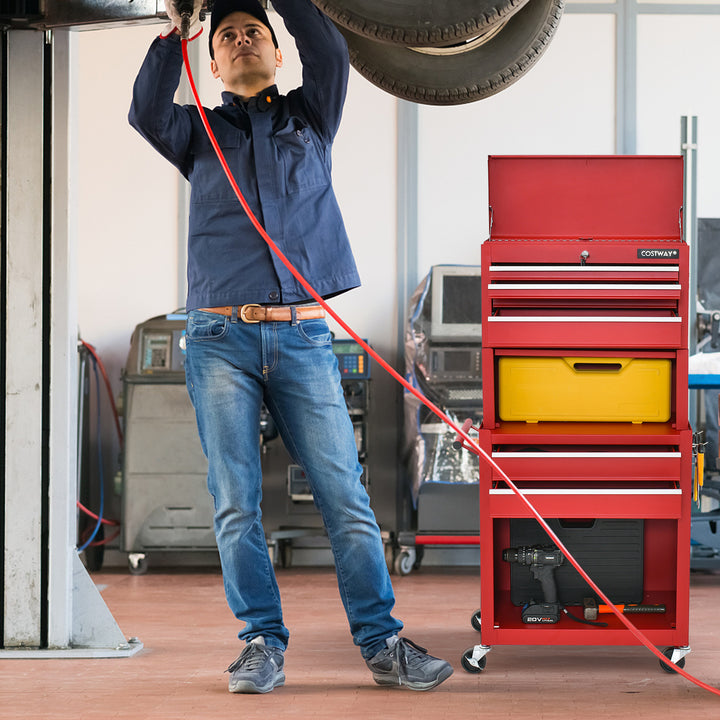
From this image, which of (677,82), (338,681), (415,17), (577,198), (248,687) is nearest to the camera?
(415,17)

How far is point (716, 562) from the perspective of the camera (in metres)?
4.12

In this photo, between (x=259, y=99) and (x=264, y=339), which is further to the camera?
(x=259, y=99)

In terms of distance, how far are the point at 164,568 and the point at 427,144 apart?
7.75 feet

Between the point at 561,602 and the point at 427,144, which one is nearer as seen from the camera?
the point at 561,602

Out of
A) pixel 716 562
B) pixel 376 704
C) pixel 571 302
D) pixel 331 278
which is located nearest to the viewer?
pixel 376 704

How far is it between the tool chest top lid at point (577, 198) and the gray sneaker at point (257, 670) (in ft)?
3.83

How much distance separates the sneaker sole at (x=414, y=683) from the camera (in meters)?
2.18

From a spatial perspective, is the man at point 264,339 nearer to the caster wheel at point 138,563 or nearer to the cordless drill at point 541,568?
the cordless drill at point 541,568

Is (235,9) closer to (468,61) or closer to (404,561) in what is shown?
(468,61)

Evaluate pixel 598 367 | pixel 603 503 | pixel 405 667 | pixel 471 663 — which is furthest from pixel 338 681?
pixel 598 367

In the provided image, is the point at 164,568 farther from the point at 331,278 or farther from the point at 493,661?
the point at 331,278

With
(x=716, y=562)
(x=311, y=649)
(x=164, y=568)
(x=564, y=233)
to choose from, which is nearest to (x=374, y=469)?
(x=164, y=568)

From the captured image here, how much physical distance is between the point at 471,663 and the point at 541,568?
1.00 ft

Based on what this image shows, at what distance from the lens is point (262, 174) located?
223 cm
